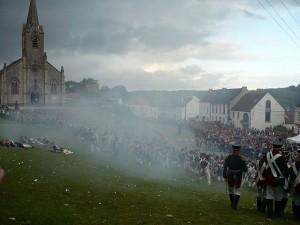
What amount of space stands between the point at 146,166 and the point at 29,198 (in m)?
15.4

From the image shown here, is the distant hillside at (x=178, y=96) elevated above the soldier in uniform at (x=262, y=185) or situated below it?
above

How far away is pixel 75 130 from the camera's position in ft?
129

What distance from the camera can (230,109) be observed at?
82000mm

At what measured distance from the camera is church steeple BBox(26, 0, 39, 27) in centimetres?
7425

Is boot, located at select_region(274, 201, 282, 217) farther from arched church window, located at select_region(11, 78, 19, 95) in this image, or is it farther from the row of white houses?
arched church window, located at select_region(11, 78, 19, 95)

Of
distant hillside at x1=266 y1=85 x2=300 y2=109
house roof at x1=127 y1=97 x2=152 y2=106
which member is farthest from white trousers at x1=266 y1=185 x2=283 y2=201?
distant hillside at x1=266 y1=85 x2=300 y2=109

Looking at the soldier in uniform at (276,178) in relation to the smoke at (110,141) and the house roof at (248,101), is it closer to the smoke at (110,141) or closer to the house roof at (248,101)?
the smoke at (110,141)

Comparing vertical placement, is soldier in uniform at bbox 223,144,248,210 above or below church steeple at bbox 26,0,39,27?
below

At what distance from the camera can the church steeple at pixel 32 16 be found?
74.2 meters

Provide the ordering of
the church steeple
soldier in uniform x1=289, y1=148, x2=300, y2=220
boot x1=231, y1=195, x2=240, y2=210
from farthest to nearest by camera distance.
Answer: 1. the church steeple
2. boot x1=231, y1=195, x2=240, y2=210
3. soldier in uniform x1=289, y1=148, x2=300, y2=220

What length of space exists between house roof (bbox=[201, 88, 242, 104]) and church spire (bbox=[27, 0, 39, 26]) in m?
42.2

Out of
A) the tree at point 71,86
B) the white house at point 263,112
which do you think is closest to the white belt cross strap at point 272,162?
the white house at point 263,112

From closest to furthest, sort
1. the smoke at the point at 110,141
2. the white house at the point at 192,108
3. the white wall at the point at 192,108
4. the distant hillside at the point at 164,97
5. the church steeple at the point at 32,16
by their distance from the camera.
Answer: the smoke at the point at 110,141
the church steeple at the point at 32,16
the distant hillside at the point at 164,97
the white house at the point at 192,108
the white wall at the point at 192,108

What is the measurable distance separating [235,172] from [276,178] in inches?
47.3
